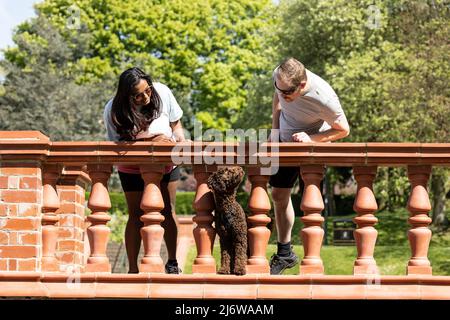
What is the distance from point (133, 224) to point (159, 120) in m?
0.73

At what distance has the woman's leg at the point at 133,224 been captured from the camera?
22.9 feet

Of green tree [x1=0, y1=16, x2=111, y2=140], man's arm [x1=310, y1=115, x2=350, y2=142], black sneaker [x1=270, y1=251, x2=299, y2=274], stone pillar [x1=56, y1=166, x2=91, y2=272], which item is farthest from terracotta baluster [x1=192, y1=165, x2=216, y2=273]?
green tree [x1=0, y1=16, x2=111, y2=140]

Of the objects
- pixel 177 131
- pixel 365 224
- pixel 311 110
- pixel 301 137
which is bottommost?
pixel 365 224

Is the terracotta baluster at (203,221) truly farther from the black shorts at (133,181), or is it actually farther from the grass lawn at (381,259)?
the grass lawn at (381,259)

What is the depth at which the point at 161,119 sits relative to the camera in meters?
7.03

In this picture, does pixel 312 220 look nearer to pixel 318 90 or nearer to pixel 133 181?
pixel 318 90

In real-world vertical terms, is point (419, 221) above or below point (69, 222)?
below

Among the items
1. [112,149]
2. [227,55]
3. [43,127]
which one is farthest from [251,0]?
[112,149]

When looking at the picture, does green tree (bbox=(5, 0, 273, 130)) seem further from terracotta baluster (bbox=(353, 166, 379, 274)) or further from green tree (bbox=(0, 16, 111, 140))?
terracotta baluster (bbox=(353, 166, 379, 274))

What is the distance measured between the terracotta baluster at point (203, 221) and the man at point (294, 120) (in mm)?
587

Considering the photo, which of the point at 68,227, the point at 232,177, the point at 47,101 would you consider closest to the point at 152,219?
the point at 232,177

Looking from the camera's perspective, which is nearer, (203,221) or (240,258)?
(240,258)
